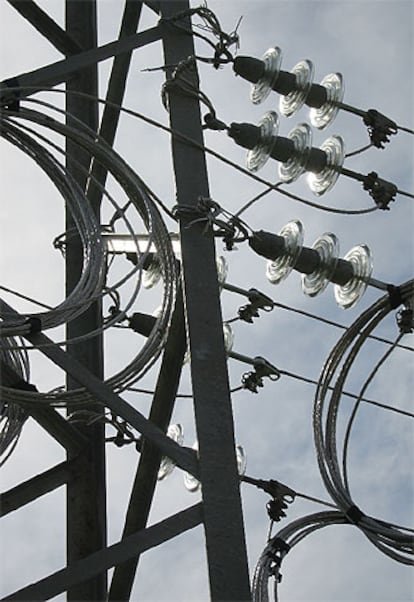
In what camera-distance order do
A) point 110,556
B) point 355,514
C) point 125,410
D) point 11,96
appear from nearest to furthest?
point 110,556 → point 125,410 → point 11,96 → point 355,514

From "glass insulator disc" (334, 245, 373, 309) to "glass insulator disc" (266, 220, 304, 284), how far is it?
335 millimetres

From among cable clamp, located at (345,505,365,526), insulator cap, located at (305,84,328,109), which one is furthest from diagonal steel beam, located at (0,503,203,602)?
insulator cap, located at (305,84,328,109)

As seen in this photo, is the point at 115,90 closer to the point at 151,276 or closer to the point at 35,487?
the point at 151,276

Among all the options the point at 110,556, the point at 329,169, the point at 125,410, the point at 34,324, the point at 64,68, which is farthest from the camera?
the point at 329,169

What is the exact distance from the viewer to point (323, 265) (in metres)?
6.34

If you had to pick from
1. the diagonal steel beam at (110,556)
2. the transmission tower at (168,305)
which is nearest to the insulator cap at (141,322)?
the transmission tower at (168,305)

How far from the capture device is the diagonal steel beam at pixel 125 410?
486 centimetres

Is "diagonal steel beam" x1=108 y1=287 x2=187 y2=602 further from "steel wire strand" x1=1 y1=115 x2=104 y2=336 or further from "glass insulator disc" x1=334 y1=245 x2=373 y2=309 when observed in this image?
"glass insulator disc" x1=334 y1=245 x2=373 y2=309

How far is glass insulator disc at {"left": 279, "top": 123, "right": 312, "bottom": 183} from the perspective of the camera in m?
6.42

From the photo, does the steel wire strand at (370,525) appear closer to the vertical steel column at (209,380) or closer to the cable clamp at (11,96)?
the vertical steel column at (209,380)

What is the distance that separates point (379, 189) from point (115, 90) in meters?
1.50

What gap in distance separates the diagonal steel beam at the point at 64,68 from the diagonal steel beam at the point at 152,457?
1.21 m

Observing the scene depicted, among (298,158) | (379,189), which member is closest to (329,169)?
(298,158)

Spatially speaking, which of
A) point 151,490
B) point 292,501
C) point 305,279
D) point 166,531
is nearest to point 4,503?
point 151,490
